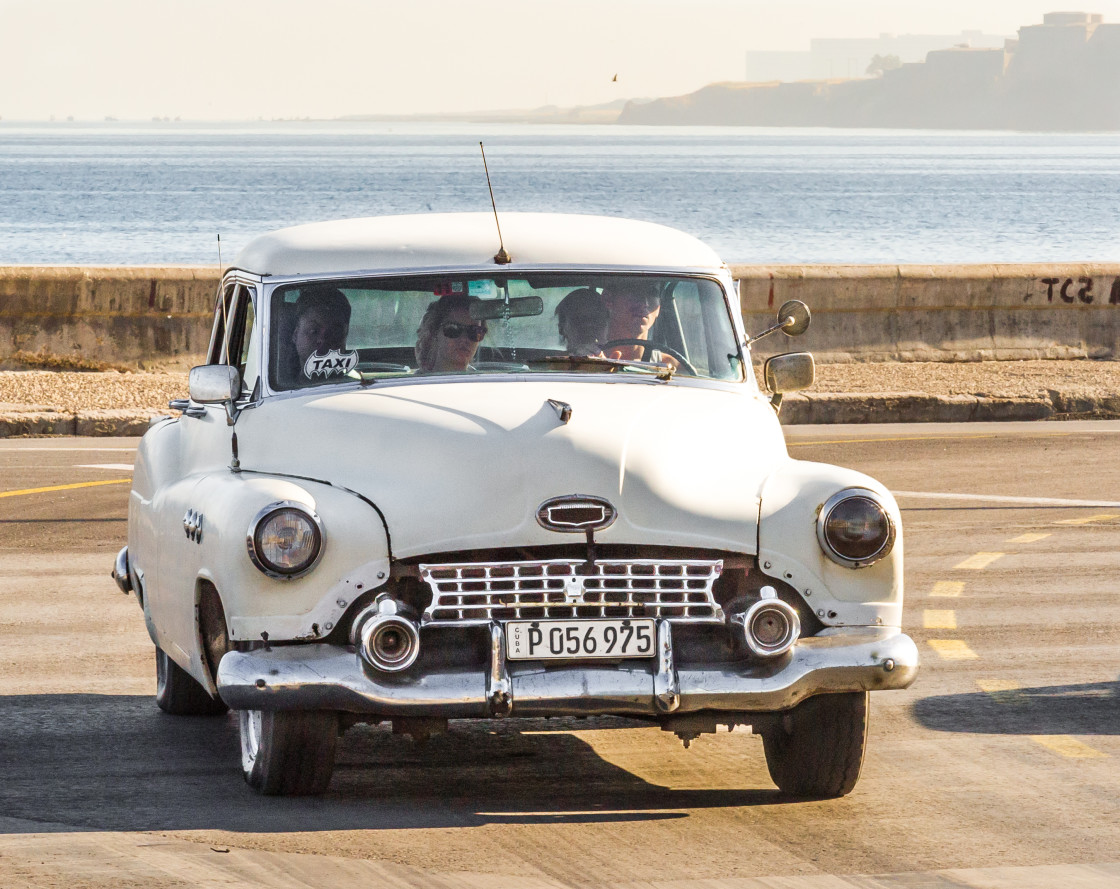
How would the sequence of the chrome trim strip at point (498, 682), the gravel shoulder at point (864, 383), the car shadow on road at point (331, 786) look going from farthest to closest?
the gravel shoulder at point (864, 383) → the car shadow on road at point (331, 786) → the chrome trim strip at point (498, 682)

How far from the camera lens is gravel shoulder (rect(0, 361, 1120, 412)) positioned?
18.7 m

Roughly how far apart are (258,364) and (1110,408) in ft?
46.3

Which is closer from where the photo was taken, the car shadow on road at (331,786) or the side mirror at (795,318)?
the car shadow on road at (331,786)

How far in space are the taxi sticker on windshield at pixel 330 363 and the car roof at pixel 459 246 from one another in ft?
1.06

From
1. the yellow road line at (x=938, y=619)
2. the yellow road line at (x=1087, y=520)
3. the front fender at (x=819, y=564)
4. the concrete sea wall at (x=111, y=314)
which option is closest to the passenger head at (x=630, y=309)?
the front fender at (x=819, y=564)

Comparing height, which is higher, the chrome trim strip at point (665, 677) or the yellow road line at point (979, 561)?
the chrome trim strip at point (665, 677)

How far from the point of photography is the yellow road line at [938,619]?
30.4ft

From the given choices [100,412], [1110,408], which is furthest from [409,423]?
[1110,408]

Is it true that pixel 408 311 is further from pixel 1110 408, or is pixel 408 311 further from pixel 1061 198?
pixel 1061 198

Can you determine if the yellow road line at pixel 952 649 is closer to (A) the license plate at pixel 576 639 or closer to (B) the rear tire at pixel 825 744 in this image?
(B) the rear tire at pixel 825 744

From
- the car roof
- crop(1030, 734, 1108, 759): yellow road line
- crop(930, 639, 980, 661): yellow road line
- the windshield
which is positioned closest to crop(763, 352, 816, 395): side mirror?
the windshield

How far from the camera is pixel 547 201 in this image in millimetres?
128750

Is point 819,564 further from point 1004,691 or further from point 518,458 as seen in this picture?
point 1004,691

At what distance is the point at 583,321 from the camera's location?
7.10 m
